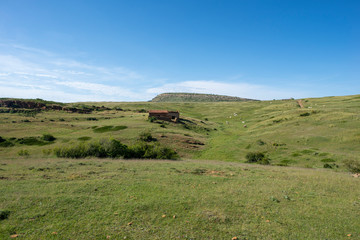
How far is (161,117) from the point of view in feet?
245

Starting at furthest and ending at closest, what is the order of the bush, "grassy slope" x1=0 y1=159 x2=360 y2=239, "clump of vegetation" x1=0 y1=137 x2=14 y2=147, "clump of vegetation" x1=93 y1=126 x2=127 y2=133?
"clump of vegetation" x1=93 y1=126 x2=127 y2=133 → "clump of vegetation" x1=0 y1=137 x2=14 y2=147 → the bush → "grassy slope" x1=0 y1=159 x2=360 y2=239

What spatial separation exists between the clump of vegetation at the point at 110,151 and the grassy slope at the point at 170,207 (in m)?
11.9

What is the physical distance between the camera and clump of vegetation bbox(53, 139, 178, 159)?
31109 mm

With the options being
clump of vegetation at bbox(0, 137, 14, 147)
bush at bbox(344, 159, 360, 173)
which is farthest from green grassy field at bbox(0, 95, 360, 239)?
clump of vegetation at bbox(0, 137, 14, 147)

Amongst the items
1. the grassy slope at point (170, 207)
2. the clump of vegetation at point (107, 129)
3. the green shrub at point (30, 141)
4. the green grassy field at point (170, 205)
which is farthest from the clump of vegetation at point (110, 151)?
the clump of vegetation at point (107, 129)

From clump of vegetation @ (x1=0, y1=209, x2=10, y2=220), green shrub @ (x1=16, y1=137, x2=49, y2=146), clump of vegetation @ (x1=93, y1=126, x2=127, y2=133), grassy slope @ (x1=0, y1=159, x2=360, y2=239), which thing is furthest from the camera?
clump of vegetation @ (x1=93, y1=126, x2=127, y2=133)

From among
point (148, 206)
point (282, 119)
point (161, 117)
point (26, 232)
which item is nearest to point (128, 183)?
point (148, 206)

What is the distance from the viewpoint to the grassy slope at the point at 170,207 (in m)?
10.3

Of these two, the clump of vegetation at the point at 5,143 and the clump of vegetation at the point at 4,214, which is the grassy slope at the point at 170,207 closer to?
the clump of vegetation at the point at 4,214

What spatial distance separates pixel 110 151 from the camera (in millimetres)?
32031

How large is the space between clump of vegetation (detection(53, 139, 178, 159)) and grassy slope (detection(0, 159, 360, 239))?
11889 millimetres

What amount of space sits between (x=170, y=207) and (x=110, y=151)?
21.9 m

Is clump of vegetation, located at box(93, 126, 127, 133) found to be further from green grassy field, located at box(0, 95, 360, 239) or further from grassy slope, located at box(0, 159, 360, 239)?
grassy slope, located at box(0, 159, 360, 239)

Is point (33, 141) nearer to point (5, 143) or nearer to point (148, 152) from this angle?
point (5, 143)
